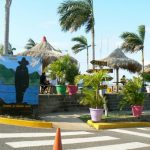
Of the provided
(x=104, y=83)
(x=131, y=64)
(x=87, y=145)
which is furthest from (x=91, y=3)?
(x=87, y=145)

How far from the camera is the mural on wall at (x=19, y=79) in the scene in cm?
1573

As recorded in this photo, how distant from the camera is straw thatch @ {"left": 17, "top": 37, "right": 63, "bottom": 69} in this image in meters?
26.0

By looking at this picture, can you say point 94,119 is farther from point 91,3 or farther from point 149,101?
point 91,3

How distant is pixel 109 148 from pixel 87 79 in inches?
216

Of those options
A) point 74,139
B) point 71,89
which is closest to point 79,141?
point 74,139

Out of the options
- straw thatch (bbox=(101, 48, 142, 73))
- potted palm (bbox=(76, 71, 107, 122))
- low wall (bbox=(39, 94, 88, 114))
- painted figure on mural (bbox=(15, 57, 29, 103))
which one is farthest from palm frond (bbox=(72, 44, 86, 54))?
potted palm (bbox=(76, 71, 107, 122))

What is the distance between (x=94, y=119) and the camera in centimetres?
1537

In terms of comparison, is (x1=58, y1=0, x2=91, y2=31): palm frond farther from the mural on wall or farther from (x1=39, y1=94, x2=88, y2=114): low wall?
the mural on wall

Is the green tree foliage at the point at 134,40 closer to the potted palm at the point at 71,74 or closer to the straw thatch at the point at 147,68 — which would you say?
the straw thatch at the point at 147,68

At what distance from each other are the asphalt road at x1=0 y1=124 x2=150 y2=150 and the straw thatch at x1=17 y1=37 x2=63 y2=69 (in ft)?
40.6

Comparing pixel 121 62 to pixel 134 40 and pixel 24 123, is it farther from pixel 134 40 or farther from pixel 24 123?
pixel 24 123

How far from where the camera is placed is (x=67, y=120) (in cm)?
1599

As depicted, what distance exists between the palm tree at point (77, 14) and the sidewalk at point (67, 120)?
10334mm

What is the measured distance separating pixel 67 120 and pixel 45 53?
1108 centimetres
